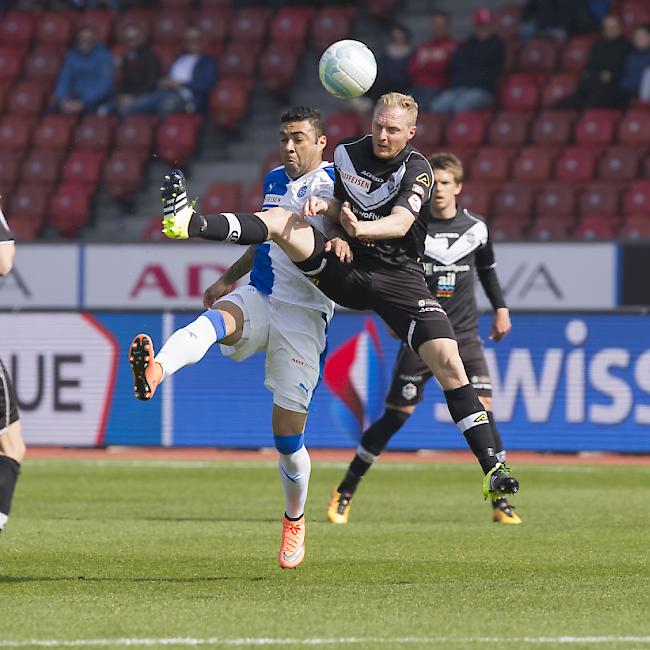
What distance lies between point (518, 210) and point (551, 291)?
169 centimetres

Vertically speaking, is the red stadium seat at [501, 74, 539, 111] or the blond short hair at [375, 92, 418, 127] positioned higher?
the blond short hair at [375, 92, 418, 127]

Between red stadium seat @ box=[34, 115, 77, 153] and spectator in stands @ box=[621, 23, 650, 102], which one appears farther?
red stadium seat @ box=[34, 115, 77, 153]

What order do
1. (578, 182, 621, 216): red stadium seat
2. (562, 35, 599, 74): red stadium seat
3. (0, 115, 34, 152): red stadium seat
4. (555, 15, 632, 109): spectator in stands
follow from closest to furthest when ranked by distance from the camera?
(578, 182, 621, 216): red stadium seat < (555, 15, 632, 109): spectator in stands < (562, 35, 599, 74): red stadium seat < (0, 115, 34, 152): red stadium seat

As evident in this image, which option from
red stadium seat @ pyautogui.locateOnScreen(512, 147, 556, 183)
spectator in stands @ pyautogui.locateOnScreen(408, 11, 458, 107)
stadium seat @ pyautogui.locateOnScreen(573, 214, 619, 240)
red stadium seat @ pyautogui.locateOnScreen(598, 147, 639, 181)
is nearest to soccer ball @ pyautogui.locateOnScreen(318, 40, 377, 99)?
stadium seat @ pyautogui.locateOnScreen(573, 214, 619, 240)

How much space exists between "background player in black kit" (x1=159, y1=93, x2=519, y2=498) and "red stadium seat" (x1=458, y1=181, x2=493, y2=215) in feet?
39.0

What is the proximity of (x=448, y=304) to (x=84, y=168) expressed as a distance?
41.7 ft

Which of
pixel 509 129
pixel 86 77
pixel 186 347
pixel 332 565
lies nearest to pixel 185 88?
pixel 86 77

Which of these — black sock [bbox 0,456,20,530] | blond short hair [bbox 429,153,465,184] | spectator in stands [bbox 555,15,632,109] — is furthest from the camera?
spectator in stands [bbox 555,15,632,109]

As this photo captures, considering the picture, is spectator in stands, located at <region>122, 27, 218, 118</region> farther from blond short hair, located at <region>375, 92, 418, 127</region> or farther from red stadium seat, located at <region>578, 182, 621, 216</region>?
blond short hair, located at <region>375, 92, 418, 127</region>

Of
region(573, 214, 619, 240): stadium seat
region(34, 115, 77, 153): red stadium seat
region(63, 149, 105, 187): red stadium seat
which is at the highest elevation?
region(573, 214, 619, 240): stadium seat

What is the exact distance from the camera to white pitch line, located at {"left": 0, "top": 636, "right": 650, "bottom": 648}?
5512mm

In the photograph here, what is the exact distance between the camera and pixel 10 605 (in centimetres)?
647

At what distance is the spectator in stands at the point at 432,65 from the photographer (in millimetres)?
21125

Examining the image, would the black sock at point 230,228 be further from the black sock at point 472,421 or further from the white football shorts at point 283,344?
the black sock at point 472,421
